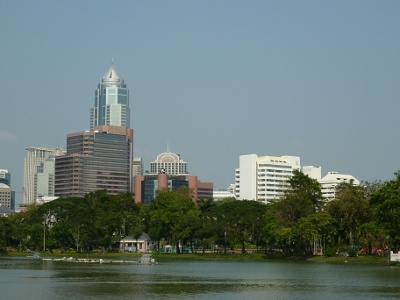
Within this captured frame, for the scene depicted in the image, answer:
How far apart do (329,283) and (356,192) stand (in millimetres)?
50352

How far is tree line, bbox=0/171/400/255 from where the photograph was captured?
362 ft

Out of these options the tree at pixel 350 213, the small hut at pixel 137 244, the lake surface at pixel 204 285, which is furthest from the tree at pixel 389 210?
the small hut at pixel 137 244

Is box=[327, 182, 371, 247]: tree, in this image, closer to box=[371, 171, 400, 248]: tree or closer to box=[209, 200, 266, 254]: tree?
box=[371, 171, 400, 248]: tree

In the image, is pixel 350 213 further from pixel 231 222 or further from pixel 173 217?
pixel 173 217

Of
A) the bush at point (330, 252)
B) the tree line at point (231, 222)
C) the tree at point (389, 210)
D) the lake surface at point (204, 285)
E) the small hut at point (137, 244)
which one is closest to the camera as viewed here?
the lake surface at point (204, 285)

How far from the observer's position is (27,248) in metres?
160

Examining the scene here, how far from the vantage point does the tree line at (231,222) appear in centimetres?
11031

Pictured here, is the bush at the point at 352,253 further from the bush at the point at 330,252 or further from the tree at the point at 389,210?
the tree at the point at 389,210

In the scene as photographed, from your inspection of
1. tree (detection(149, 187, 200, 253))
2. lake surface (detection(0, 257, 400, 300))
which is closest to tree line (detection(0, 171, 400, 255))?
tree (detection(149, 187, 200, 253))

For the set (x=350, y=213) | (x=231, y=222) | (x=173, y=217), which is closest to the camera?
(x=350, y=213)

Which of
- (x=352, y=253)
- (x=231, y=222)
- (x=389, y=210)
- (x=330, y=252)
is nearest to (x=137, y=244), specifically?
(x=231, y=222)

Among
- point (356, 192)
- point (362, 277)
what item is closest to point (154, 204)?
point (356, 192)

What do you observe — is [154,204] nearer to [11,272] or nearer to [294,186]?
[294,186]

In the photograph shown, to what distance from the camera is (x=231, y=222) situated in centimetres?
13150
